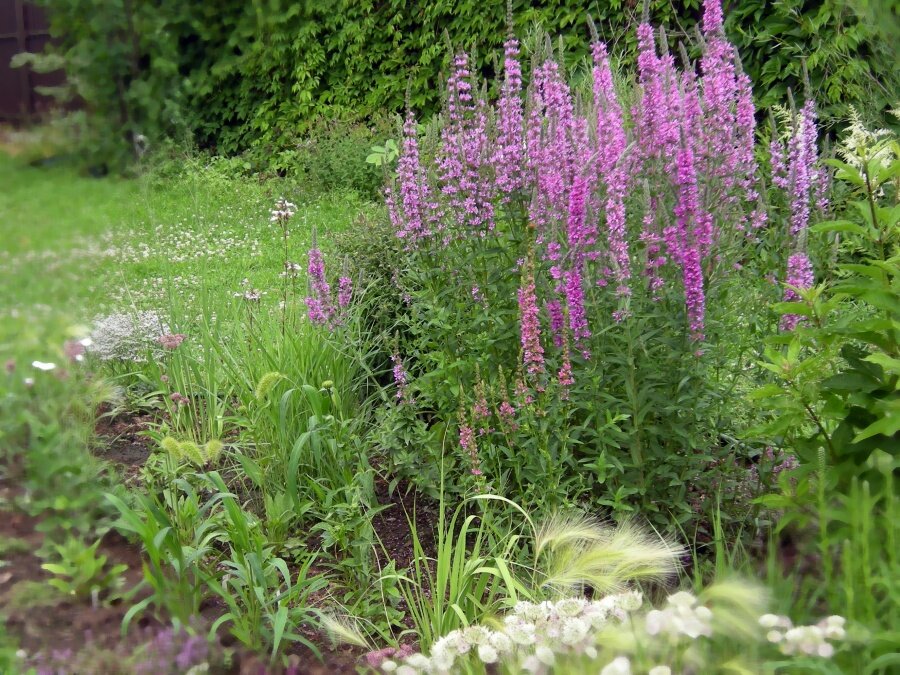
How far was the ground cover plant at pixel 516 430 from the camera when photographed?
2027 mm

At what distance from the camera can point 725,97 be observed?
3113 mm

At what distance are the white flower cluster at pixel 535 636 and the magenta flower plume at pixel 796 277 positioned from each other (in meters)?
1.46

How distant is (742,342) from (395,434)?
141 centimetres

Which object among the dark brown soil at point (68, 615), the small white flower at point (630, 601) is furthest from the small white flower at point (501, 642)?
the dark brown soil at point (68, 615)

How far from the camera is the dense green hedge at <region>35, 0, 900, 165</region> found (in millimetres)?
1433

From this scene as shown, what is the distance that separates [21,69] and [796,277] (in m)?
2.53

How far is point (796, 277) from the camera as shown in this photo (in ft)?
10.1

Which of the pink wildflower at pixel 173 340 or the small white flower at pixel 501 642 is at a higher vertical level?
the pink wildflower at pixel 173 340

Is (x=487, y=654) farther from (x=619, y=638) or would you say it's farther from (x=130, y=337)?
(x=130, y=337)

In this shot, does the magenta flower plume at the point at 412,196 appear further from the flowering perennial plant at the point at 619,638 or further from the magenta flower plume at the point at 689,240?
the flowering perennial plant at the point at 619,638

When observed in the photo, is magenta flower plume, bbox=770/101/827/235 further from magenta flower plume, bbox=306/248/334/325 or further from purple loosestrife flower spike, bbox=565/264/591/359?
magenta flower plume, bbox=306/248/334/325

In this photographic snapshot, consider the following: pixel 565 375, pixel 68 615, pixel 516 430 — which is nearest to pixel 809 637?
pixel 565 375

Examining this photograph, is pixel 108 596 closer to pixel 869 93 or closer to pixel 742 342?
pixel 742 342

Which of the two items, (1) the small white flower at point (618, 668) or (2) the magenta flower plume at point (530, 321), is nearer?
(1) the small white flower at point (618, 668)
